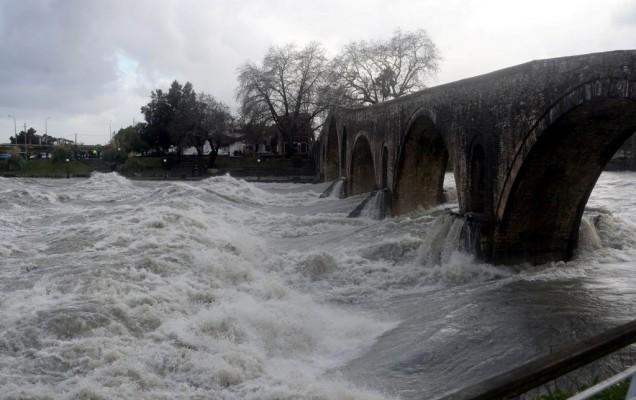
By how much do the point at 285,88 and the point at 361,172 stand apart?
20714 millimetres

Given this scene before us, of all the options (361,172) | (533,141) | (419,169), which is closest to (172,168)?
(361,172)

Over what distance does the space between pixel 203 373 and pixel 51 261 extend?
20.4 feet

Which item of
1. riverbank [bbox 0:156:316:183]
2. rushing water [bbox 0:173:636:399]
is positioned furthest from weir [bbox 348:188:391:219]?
riverbank [bbox 0:156:316:183]

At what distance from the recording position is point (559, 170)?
10.6 m

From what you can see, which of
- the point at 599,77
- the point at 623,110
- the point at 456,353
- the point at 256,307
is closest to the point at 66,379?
the point at 256,307

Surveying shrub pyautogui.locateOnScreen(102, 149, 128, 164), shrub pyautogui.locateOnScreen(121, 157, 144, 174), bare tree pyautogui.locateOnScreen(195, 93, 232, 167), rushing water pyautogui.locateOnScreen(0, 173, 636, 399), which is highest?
bare tree pyautogui.locateOnScreen(195, 93, 232, 167)

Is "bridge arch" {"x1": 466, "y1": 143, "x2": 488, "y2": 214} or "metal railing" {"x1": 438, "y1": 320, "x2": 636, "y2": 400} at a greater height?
"bridge arch" {"x1": 466, "y1": 143, "x2": 488, "y2": 214}

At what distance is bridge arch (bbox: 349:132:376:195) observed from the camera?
27.6m

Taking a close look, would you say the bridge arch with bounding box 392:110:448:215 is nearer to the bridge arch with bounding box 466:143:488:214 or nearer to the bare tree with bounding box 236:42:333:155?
the bridge arch with bounding box 466:143:488:214

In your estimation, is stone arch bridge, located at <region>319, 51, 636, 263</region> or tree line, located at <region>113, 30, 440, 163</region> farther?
tree line, located at <region>113, 30, 440, 163</region>

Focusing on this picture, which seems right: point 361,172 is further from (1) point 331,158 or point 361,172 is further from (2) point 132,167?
(2) point 132,167

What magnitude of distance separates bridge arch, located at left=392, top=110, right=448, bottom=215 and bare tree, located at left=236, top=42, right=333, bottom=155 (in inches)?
1088

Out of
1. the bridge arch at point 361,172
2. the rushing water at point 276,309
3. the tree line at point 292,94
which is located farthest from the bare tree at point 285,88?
the rushing water at point 276,309

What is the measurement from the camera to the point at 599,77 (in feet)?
26.1
